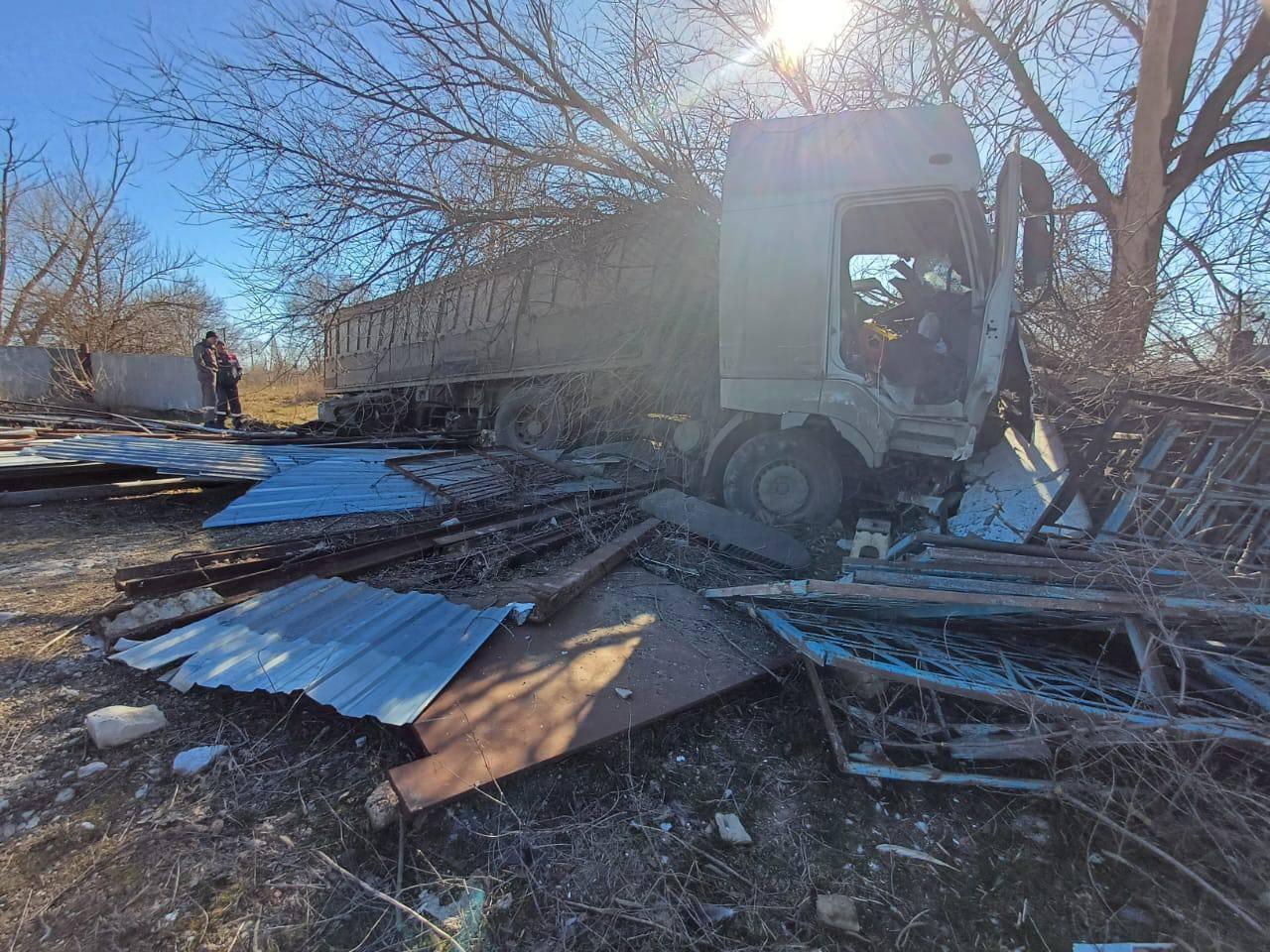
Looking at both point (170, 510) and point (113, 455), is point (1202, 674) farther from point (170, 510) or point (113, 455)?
point (113, 455)

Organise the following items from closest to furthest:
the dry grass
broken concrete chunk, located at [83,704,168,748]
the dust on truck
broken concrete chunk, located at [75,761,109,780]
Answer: broken concrete chunk, located at [75,761,109,780] → broken concrete chunk, located at [83,704,168,748] → the dust on truck → the dry grass

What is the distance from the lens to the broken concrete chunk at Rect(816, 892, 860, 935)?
4.57 ft

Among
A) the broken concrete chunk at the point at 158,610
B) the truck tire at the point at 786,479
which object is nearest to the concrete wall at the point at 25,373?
the broken concrete chunk at the point at 158,610

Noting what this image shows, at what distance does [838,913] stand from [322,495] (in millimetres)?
4756

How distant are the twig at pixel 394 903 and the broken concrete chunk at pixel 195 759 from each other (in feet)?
1.90

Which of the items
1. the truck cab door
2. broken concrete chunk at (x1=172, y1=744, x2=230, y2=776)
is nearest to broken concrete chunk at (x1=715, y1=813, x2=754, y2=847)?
broken concrete chunk at (x1=172, y1=744, x2=230, y2=776)

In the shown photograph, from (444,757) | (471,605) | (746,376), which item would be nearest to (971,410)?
(746,376)

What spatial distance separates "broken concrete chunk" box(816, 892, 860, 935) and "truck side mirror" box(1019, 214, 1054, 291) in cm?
409

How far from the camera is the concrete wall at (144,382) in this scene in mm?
13938

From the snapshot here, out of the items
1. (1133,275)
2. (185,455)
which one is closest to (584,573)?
(185,455)

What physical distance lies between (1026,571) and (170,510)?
629 centimetres

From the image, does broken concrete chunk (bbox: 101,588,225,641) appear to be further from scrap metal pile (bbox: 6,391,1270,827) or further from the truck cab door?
the truck cab door

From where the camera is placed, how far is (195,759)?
5.68ft

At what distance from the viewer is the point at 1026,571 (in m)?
2.55
